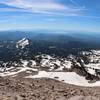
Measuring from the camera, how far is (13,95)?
113 ft

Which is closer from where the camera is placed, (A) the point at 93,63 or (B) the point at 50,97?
(B) the point at 50,97

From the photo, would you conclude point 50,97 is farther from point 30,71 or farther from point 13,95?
point 30,71

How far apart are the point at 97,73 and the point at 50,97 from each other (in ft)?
245

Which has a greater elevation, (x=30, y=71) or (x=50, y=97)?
(x=50, y=97)

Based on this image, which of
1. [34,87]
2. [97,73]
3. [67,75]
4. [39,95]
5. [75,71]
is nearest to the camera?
[39,95]

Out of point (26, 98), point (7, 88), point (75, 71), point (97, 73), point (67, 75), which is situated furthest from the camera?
point (97, 73)

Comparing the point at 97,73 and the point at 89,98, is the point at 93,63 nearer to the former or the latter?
the point at 97,73

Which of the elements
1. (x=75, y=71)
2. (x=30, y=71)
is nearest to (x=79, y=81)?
(x=75, y=71)

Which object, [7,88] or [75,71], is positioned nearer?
[7,88]

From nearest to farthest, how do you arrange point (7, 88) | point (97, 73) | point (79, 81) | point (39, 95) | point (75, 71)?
point (39, 95) → point (7, 88) → point (79, 81) → point (75, 71) → point (97, 73)

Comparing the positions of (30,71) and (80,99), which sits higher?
(80,99)

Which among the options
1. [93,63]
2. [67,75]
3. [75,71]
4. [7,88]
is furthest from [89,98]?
[93,63]

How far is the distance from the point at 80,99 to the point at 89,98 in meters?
1.36

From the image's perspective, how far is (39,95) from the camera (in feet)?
117
